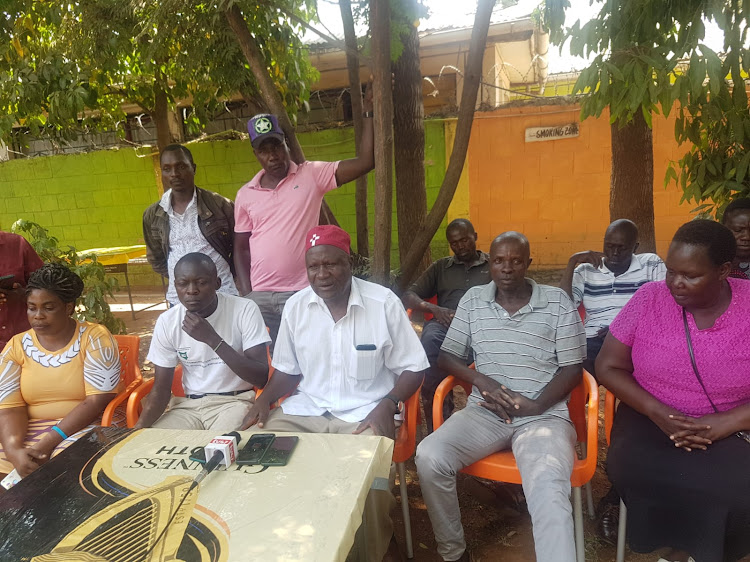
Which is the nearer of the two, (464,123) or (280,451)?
(280,451)

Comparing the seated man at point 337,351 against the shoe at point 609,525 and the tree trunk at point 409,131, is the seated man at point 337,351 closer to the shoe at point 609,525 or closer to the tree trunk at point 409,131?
the shoe at point 609,525

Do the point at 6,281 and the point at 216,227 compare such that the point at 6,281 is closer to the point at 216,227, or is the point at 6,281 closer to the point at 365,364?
the point at 216,227

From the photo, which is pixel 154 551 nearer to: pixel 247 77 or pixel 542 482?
pixel 542 482

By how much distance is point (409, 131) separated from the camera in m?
4.32

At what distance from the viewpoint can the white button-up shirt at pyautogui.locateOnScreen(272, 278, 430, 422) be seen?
7.97 feet

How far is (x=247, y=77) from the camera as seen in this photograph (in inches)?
170

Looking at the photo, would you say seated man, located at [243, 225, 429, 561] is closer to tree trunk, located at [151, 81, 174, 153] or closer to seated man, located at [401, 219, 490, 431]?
seated man, located at [401, 219, 490, 431]

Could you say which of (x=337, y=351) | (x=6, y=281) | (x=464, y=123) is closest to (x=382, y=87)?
(x=464, y=123)

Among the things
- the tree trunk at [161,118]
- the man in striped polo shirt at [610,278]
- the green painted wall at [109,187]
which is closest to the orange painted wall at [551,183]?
the green painted wall at [109,187]

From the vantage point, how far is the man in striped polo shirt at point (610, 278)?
300 centimetres

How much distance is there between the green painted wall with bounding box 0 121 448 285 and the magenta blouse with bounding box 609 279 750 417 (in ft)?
18.5

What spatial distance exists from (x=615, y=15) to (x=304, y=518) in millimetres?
2442

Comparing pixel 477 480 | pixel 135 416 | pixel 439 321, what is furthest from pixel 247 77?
pixel 477 480

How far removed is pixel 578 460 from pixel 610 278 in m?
1.29
